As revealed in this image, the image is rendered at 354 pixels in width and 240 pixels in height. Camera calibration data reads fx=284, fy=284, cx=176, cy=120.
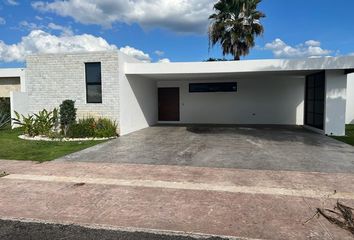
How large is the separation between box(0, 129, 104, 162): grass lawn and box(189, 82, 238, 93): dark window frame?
8.93m

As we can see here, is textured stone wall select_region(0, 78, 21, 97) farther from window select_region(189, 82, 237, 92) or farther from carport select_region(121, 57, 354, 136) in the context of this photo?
window select_region(189, 82, 237, 92)

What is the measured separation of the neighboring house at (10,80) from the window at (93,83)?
10.2m

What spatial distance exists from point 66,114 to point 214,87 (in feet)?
30.5

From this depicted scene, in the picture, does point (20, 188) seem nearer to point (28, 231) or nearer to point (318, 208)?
point (28, 231)

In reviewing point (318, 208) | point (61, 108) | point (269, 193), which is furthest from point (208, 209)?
point (61, 108)

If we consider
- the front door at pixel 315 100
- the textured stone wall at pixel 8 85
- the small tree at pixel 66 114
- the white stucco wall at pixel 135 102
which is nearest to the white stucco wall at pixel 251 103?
the front door at pixel 315 100

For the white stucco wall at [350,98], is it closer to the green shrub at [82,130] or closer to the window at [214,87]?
the window at [214,87]

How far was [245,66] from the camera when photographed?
1238cm

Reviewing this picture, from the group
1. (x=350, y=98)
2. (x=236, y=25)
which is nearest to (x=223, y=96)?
(x=236, y=25)

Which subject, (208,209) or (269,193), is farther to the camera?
(269,193)

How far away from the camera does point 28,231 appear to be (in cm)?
362

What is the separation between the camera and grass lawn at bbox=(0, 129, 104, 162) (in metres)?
8.23

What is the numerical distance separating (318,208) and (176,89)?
14.6m

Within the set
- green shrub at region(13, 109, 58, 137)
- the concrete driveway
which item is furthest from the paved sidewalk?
green shrub at region(13, 109, 58, 137)
